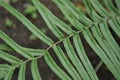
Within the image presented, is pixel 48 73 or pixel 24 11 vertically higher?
pixel 24 11

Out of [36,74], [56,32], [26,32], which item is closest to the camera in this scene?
[36,74]

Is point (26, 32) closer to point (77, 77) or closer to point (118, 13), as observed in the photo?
point (118, 13)

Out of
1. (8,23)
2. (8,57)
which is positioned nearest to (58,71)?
(8,57)

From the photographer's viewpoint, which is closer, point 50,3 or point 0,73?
point 0,73

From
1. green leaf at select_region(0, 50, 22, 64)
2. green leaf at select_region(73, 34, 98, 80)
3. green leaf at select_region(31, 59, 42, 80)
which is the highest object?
green leaf at select_region(0, 50, 22, 64)

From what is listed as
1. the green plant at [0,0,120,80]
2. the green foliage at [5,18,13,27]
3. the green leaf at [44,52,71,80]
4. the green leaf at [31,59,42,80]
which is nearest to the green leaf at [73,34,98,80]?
the green plant at [0,0,120,80]

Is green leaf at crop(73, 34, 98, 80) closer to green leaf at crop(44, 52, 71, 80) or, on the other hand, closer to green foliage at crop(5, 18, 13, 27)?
green leaf at crop(44, 52, 71, 80)

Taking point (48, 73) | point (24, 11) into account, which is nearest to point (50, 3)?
point (24, 11)

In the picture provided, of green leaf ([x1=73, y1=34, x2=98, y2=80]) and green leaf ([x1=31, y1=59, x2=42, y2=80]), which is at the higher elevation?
green leaf ([x1=31, y1=59, x2=42, y2=80])
